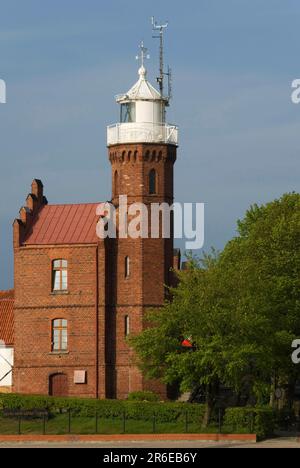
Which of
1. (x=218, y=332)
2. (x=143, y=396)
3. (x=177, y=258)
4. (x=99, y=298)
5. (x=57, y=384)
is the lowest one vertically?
(x=143, y=396)

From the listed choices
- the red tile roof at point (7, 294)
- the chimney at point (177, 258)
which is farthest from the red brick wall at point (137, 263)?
the red tile roof at point (7, 294)

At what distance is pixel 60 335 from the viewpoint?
7969 cm

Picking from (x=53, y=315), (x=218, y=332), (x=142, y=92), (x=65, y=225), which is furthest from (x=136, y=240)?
(x=218, y=332)

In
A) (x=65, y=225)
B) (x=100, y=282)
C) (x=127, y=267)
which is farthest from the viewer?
(x=65, y=225)

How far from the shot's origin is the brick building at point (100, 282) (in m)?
78.8

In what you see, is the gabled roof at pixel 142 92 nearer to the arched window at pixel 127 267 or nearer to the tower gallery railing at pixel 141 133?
the tower gallery railing at pixel 141 133

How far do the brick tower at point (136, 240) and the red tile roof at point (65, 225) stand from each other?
1.50 meters

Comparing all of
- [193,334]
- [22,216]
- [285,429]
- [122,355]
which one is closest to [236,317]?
[193,334]

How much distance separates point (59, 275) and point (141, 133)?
869cm

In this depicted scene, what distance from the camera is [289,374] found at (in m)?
75.6

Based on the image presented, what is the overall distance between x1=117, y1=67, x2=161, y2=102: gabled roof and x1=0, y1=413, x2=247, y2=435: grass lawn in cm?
1962

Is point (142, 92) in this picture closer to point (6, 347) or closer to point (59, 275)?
point (59, 275)

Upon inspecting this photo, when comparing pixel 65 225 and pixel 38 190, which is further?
pixel 38 190

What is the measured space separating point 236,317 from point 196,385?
179 inches
